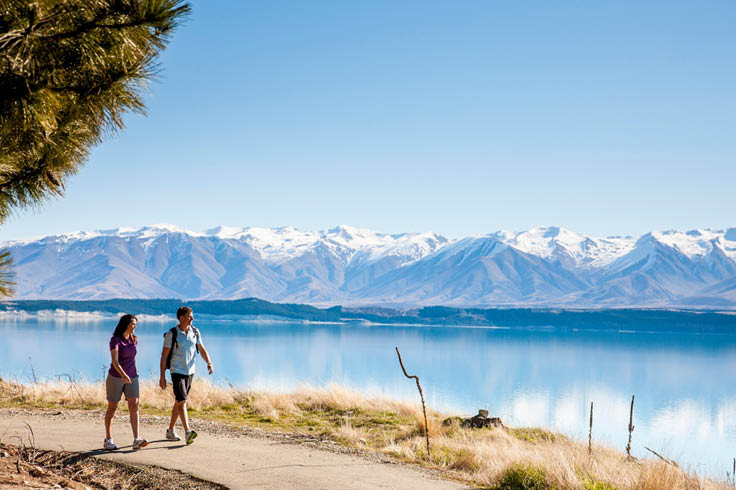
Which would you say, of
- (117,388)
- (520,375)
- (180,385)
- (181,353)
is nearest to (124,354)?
(117,388)

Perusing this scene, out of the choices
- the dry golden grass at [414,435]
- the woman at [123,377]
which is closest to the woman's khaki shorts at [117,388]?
the woman at [123,377]

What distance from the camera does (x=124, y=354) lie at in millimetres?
9055

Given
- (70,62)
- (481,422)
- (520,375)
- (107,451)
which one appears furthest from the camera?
(520,375)

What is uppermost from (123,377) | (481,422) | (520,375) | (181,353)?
(181,353)

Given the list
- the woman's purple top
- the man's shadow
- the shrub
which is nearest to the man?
the woman's purple top

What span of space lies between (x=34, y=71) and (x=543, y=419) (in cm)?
3877

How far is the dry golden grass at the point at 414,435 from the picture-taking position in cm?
809

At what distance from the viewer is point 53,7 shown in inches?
185

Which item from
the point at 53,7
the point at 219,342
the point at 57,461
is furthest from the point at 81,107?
the point at 219,342

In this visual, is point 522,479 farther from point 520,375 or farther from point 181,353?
point 520,375

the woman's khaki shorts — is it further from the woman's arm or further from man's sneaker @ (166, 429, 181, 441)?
man's sneaker @ (166, 429, 181, 441)

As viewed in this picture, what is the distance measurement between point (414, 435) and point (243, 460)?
376 centimetres

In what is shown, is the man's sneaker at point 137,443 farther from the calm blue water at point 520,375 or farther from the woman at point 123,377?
the calm blue water at point 520,375

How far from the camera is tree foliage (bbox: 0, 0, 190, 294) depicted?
4.73 metres
